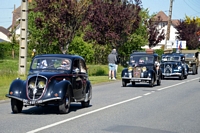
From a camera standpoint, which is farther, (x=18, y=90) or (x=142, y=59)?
(x=142, y=59)

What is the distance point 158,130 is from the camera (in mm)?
11727

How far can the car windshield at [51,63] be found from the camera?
50.1 feet

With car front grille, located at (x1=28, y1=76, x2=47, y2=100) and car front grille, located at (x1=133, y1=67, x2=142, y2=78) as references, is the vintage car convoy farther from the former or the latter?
car front grille, located at (x1=28, y1=76, x2=47, y2=100)

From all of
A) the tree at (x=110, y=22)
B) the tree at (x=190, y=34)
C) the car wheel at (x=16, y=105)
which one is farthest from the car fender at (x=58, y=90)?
the tree at (x=190, y=34)

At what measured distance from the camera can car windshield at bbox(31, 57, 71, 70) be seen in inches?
601

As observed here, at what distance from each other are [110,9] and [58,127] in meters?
27.3

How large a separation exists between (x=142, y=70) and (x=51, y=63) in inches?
491

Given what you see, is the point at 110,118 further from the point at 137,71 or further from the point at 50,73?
the point at 137,71

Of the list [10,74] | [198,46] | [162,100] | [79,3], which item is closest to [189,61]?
[79,3]

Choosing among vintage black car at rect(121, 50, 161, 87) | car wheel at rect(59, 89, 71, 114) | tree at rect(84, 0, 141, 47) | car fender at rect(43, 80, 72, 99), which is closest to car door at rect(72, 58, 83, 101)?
car wheel at rect(59, 89, 71, 114)

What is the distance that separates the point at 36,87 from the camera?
1395 centimetres

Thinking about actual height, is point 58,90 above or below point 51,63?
below

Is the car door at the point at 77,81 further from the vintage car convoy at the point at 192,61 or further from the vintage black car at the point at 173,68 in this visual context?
the vintage car convoy at the point at 192,61

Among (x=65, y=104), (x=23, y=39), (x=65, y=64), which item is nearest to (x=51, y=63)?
Result: (x=65, y=64)
